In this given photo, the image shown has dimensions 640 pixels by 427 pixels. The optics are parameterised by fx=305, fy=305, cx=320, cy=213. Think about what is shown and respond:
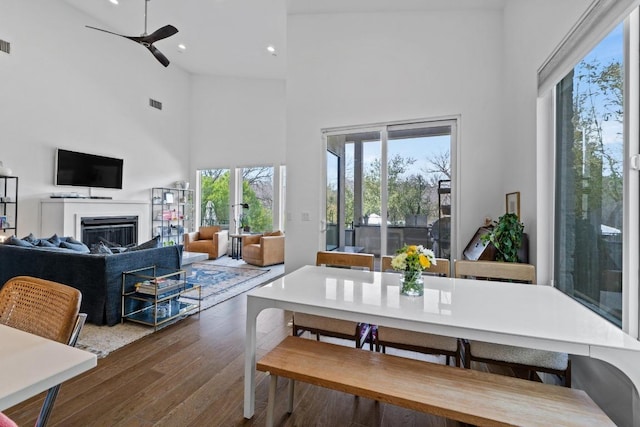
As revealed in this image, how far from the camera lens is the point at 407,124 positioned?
367cm

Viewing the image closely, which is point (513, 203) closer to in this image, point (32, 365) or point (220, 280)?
point (32, 365)

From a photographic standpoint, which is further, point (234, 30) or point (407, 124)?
point (234, 30)

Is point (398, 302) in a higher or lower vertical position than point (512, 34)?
lower

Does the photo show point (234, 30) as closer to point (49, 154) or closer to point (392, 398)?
point (49, 154)

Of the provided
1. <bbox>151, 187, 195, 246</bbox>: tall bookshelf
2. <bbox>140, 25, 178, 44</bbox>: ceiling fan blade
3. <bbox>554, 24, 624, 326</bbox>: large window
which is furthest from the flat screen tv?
<bbox>554, 24, 624, 326</bbox>: large window

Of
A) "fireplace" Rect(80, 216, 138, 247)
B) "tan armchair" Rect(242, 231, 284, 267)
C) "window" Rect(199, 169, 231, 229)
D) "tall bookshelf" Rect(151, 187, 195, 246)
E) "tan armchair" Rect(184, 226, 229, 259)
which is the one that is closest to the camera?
"fireplace" Rect(80, 216, 138, 247)

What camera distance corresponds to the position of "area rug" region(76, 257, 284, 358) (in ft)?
8.46

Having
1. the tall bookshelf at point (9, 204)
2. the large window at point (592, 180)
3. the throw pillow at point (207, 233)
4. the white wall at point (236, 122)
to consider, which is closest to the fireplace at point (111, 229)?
the tall bookshelf at point (9, 204)

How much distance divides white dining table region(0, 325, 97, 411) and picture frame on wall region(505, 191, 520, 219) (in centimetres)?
313

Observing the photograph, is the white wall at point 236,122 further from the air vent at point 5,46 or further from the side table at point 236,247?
the air vent at point 5,46

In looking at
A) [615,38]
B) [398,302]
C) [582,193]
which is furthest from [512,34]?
[398,302]

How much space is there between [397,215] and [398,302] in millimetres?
2312

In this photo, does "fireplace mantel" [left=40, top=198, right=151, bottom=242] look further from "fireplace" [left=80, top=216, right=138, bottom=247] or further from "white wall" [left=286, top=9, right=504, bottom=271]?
"white wall" [left=286, top=9, right=504, bottom=271]

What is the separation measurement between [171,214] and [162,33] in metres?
4.55
